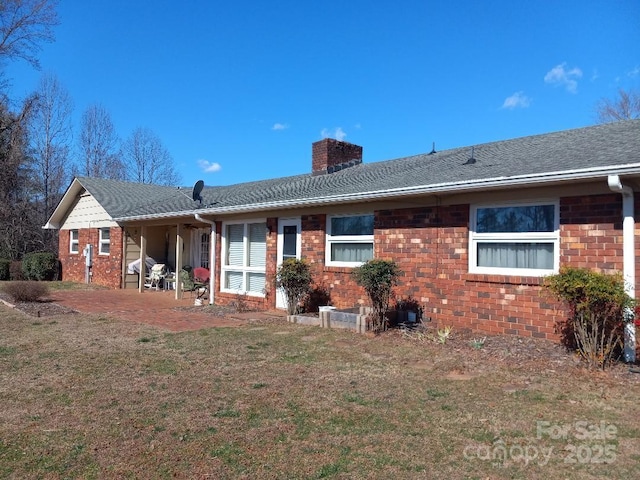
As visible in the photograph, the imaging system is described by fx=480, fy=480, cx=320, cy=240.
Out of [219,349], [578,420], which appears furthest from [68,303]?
[578,420]

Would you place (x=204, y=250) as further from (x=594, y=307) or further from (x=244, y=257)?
(x=594, y=307)

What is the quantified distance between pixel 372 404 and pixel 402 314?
13.5ft

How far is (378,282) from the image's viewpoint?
824 centimetres

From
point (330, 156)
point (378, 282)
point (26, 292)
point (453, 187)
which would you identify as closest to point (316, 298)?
point (378, 282)

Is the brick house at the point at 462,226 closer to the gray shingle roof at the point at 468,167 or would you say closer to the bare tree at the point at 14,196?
the gray shingle roof at the point at 468,167

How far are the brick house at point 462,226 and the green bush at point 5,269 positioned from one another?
44.3ft

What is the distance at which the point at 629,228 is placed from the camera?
633 cm

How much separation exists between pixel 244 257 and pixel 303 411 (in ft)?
26.6

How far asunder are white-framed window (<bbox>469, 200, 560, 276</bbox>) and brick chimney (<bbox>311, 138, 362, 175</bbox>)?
751 centimetres

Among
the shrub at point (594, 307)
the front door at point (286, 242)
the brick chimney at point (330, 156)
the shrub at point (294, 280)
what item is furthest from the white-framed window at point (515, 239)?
the brick chimney at point (330, 156)

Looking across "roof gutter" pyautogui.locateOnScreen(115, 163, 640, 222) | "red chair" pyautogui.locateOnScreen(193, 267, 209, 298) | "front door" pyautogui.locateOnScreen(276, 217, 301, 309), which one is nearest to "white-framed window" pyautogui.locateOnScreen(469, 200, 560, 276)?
"roof gutter" pyautogui.locateOnScreen(115, 163, 640, 222)

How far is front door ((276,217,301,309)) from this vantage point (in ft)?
36.4

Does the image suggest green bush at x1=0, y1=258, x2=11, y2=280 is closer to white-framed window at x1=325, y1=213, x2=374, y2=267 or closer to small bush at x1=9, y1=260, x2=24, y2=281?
small bush at x1=9, y1=260, x2=24, y2=281

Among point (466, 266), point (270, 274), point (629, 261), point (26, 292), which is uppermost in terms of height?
point (629, 261)
